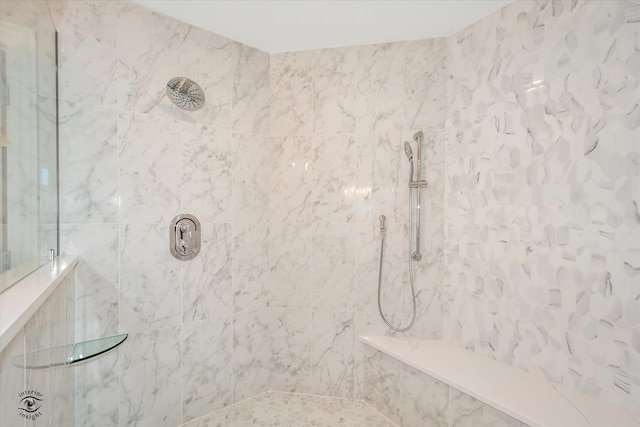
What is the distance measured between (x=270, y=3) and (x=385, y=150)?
1.12 m

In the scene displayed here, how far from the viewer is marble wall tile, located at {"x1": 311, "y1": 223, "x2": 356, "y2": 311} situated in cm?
237

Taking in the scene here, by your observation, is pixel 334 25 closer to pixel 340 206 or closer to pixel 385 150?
pixel 385 150

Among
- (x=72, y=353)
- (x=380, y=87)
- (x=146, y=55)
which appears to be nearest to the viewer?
(x=72, y=353)

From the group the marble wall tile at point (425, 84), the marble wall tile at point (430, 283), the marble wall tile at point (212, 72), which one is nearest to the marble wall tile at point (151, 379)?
the marble wall tile at point (212, 72)

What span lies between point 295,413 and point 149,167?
1799mm

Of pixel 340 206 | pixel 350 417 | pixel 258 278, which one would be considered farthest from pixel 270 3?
pixel 350 417

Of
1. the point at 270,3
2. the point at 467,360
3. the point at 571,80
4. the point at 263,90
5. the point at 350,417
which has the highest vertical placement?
the point at 270,3

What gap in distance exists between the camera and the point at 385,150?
7.59 ft

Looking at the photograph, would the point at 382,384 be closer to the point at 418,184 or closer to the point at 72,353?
the point at 418,184

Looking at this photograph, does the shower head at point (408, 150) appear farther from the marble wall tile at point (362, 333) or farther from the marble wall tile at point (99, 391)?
the marble wall tile at point (99, 391)

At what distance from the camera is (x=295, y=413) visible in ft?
7.26

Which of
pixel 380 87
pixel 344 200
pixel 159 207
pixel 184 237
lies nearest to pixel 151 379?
pixel 184 237

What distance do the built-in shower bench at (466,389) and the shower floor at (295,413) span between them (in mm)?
123

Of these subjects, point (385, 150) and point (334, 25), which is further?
point (385, 150)
